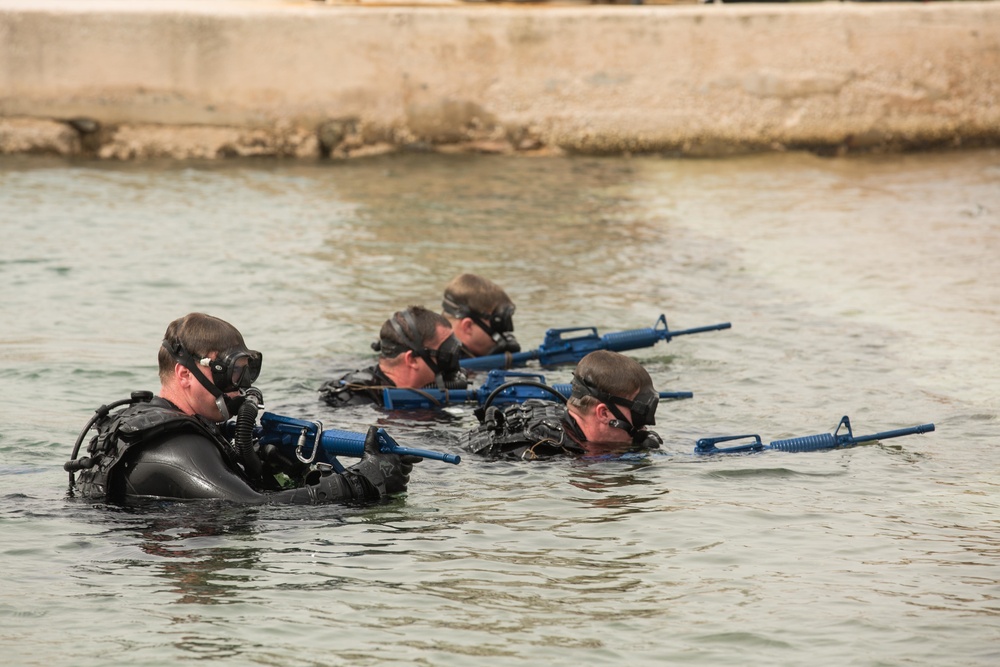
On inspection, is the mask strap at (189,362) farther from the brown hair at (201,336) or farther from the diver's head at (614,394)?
the diver's head at (614,394)

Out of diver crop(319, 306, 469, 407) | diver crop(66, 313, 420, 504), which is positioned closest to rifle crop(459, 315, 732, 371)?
diver crop(319, 306, 469, 407)

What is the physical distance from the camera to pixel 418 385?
9172mm

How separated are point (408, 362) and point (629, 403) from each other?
1.91 metres

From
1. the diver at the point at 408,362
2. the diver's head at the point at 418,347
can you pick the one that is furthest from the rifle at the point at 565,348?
the diver's head at the point at 418,347

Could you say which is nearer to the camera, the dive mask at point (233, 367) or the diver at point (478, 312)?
the dive mask at point (233, 367)

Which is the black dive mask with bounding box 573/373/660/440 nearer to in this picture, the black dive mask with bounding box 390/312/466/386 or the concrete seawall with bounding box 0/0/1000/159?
the black dive mask with bounding box 390/312/466/386

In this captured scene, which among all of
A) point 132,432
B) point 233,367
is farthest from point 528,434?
point 132,432

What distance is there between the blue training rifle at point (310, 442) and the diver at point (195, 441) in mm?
86

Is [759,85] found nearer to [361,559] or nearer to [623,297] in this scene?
[623,297]

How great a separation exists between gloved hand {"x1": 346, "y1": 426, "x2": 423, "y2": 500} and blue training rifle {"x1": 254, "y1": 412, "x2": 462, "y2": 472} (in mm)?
48

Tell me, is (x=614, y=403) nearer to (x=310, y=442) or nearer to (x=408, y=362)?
(x=408, y=362)

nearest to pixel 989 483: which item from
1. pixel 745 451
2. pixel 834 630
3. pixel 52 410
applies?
pixel 745 451

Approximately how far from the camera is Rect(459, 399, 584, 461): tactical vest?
7.96m

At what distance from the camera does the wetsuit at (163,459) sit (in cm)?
633
